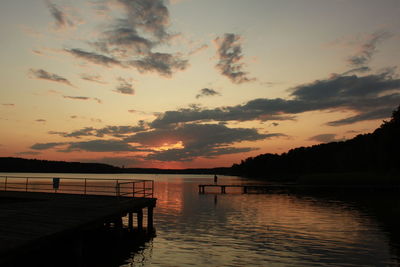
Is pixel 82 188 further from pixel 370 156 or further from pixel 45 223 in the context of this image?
pixel 370 156

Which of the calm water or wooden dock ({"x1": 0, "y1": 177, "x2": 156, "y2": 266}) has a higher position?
wooden dock ({"x1": 0, "y1": 177, "x2": 156, "y2": 266})

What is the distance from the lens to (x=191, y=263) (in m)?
19.7

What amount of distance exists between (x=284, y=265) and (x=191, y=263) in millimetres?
5198

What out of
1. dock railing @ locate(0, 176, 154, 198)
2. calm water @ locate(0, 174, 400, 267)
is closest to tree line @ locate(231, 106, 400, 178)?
calm water @ locate(0, 174, 400, 267)

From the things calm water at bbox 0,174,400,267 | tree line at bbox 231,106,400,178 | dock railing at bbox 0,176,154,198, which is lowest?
calm water at bbox 0,174,400,267

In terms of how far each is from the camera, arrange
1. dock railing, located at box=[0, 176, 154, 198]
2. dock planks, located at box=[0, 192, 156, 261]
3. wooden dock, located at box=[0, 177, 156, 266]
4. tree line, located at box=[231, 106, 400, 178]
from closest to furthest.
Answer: wooden dock, located at box=[0, 177, 156, 266], dock planks, located at box=[0, 192, 156, 261], dock railing, located at box=[0, 176, 154, 198], tree line, located at box=[231, 106, 400, 178]

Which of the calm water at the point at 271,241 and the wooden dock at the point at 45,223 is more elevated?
the wooden dock at the point at 45,223

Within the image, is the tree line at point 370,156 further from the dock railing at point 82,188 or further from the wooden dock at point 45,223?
the wooden dock at point 45,223

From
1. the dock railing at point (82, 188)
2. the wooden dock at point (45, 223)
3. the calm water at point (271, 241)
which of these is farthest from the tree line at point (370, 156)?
the wooden dock at point (45, 223)

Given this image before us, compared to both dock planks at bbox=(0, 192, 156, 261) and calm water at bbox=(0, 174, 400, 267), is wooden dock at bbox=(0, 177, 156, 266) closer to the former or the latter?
dock planks at bbox=(0, 192, 156, 261)

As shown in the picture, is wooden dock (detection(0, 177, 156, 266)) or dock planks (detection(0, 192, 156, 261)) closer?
wooden dock (detection(0, 177, 156, 266))

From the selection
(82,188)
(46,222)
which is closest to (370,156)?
(82,188)

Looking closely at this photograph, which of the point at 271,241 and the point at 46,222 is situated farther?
the point at 271,241

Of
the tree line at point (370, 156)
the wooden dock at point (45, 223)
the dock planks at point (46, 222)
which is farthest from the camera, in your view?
the tree line at point (370, 156)
